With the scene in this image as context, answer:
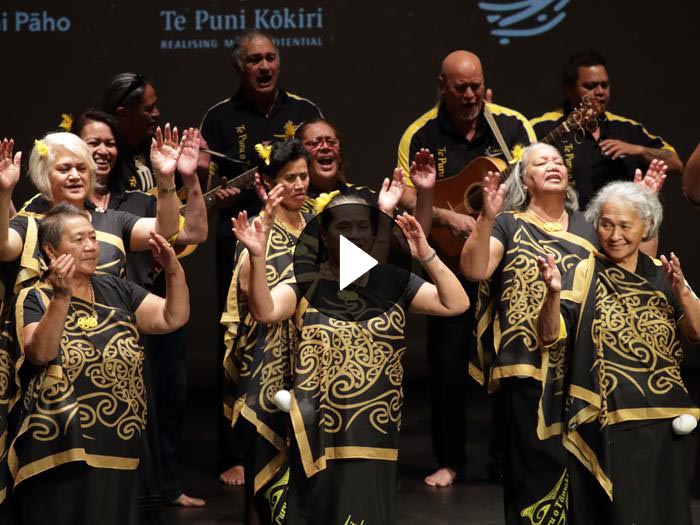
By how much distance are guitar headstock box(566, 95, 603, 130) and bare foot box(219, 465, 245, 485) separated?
6.77ft

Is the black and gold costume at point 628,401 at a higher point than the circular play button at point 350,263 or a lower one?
lower

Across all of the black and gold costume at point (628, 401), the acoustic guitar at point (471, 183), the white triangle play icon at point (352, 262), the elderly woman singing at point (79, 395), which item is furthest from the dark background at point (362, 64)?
the white triangle play icon at point (352, 262)

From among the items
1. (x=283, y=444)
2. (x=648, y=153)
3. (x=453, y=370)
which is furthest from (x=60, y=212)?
(x=648, y=153)

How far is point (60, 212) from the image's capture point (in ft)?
13.9

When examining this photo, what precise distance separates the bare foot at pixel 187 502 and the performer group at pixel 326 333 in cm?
84

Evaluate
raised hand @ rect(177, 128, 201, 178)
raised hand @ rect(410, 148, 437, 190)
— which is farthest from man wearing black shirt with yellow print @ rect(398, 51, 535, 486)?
raised hand @ rect(177, 128, 201, 178)

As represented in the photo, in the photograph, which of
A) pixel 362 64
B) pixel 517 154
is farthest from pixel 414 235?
pixel 362 64

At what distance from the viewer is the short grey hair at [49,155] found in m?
4.59

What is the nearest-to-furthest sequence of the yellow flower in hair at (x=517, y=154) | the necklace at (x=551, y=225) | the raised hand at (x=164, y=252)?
the raised hand at (x=164, y=252)
the necklace at (x=551, y=225)
the yellow flower in hair at (x=517, y=154)

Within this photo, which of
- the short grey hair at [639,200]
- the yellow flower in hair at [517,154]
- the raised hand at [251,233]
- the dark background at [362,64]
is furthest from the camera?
the dark background at [362,64]

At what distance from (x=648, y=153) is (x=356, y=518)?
259cm

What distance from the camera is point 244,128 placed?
6.06 metres

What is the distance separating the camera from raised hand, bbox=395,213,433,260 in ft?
13.6

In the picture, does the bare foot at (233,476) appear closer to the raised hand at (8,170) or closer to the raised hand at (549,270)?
the raised hand at (8,170)
